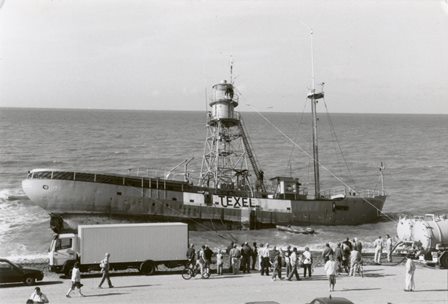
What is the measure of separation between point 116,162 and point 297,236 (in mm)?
60868

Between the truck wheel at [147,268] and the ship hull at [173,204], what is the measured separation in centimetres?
2410

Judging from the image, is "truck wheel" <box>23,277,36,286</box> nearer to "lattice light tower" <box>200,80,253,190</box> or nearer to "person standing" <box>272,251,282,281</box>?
"person standing" <box>272,251,282,281</box>

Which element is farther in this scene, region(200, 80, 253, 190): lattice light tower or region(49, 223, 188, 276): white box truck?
region(200, 80, 253, 190): lattice light tower

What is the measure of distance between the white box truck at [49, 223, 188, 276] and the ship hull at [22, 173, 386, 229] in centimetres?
2308

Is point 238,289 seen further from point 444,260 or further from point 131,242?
point 444,260

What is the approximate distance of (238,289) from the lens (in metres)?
26.3

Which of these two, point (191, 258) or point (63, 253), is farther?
point (63, 253)

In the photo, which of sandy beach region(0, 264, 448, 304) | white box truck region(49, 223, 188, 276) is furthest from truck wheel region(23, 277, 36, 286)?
white box truck region(49, 223, 188, 276)

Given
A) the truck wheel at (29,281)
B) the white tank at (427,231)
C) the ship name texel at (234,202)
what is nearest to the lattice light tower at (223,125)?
the ship name texel at (234,202)

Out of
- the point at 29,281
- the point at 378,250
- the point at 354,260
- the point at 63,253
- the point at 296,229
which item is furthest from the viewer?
the point at 296,229

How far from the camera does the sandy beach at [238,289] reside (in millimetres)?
24250

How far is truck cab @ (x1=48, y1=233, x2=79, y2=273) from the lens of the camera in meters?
29.8

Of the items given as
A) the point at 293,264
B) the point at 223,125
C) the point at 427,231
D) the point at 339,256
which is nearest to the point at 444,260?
the point at 427,231

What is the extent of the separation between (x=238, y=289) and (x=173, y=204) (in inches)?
1172
